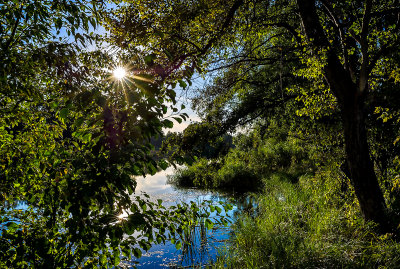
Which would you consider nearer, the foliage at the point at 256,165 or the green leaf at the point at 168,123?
the green leaf at the point at 168,123

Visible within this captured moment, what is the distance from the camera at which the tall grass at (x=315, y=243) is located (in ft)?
12.6

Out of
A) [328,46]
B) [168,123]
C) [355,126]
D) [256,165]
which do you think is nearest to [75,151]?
[168,123]

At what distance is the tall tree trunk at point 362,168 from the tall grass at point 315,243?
308 millimetres

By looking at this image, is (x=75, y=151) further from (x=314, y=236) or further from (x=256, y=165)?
(x=256, y=165)

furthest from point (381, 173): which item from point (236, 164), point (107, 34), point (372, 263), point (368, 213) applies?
point (236, 164)

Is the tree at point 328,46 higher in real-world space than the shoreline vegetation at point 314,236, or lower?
higher

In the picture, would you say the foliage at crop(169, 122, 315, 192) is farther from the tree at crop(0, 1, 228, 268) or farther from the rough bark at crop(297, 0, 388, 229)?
the tree at crop(0, 1, 228, 268)

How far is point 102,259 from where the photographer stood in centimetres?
201

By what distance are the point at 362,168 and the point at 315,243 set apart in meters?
1.73

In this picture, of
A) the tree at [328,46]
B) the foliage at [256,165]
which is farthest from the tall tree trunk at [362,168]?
the foliage at [256,165]

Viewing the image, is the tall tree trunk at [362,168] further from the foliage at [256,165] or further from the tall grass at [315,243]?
the foliage at [256,165]

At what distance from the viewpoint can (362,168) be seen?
14.6ft

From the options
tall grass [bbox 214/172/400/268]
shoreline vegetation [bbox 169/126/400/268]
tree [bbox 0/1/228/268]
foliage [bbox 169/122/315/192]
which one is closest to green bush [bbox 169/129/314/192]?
foliage [bbox 169/122/315/192]

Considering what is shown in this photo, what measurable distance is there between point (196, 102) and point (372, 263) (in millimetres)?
6240
